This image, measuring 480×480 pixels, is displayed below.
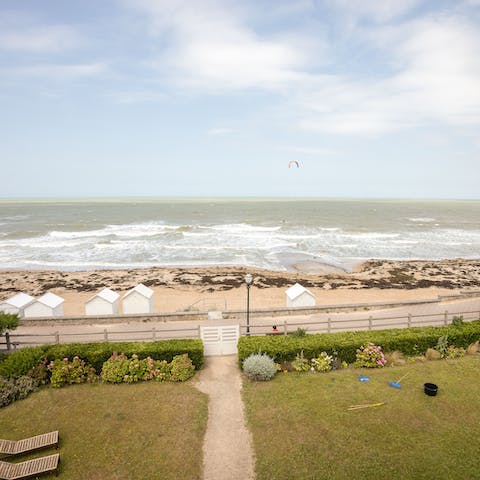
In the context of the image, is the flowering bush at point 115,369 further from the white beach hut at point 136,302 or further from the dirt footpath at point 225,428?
the white beach hut at point 136,302

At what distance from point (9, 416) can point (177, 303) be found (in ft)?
49.6

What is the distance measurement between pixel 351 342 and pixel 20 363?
1220 cm

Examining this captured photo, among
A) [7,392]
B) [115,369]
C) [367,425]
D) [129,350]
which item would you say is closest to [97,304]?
[129,350]

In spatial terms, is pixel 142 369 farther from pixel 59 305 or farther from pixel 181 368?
pixel 59 305

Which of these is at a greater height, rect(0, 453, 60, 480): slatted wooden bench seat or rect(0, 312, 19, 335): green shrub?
rect(0, 312, 19, 335): green shrub

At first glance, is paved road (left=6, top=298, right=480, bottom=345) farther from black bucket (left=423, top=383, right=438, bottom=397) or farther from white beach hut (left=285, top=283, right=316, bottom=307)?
black bucket (left=423, top=383, right=438, bottom=397)

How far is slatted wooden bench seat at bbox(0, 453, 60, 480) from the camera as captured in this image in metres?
8.28

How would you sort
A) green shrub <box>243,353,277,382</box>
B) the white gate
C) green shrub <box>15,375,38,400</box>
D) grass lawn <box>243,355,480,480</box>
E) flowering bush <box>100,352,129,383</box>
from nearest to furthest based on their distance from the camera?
grass lawn <box>243,355,480,480</box> → green shrub <box>15,375,38,400</box> → flowering bush <box>100,352,129,383</box> → green shrub <box>243,353,277,382</box> → the white gate

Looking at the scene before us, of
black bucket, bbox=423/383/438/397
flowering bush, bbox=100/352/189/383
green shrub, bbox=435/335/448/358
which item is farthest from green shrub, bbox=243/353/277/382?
green shrub, bbox=435/335/448/358

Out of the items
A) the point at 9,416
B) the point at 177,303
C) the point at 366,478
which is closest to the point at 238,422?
the point at 366,478

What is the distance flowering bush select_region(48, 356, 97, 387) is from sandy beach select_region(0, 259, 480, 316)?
11.1 m

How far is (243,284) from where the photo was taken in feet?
101

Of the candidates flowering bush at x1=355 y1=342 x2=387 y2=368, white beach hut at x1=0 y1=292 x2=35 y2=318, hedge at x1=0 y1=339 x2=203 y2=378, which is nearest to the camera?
hedge at x1=0 y1=339 x2=203 y2=378

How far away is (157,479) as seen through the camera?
859 centimetres
